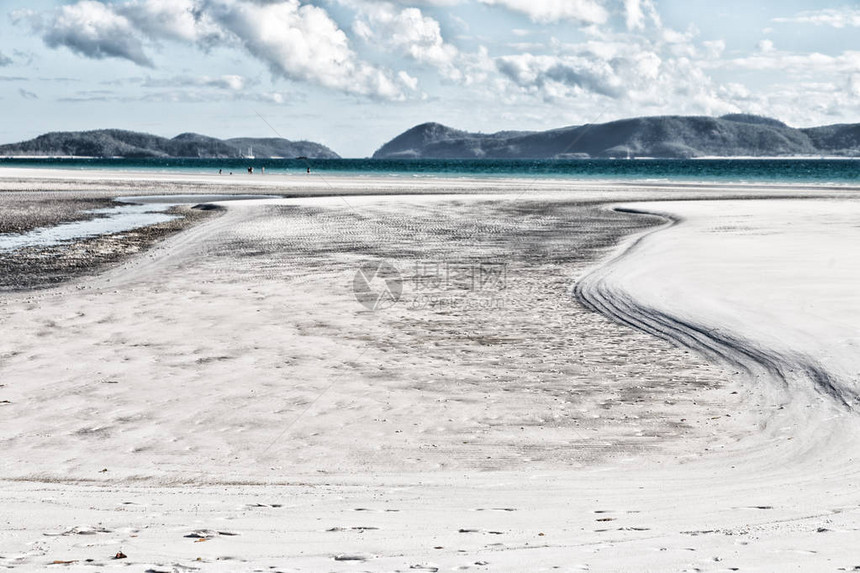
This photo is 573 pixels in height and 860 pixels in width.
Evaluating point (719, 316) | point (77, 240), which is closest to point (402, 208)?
point (77, 240)

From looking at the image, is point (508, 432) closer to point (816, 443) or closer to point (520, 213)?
point (816, 443)

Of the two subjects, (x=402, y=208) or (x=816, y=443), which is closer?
(x=816, y=443)

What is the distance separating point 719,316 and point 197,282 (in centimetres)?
1042

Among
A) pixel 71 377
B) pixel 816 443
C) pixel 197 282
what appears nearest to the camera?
pixel 816 443

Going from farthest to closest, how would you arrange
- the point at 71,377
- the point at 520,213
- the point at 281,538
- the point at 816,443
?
the point at 520,213, the point at 71,377, the point at 816,443, the point at 281,538

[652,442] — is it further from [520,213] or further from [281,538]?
[520,213]

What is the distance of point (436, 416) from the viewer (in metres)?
8.83

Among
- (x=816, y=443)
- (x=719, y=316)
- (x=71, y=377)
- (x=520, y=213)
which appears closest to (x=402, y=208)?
(x=520, y=213)

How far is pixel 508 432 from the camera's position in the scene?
8.37 m

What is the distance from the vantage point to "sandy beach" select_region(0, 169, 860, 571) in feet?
17.9

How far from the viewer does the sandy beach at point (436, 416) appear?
5.45 meters

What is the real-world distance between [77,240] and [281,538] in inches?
911

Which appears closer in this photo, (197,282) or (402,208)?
(197,282)

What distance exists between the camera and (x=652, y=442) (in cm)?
806
